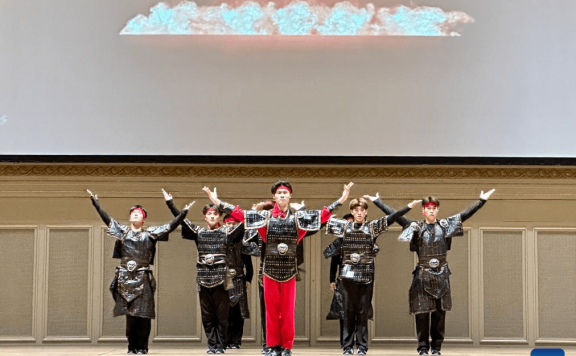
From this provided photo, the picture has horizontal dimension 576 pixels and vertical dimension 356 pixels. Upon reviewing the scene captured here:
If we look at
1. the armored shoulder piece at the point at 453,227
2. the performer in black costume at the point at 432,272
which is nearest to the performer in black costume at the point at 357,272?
the performer in black costume at the point at 432,272

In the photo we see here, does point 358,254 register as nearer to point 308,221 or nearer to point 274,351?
point 308,221

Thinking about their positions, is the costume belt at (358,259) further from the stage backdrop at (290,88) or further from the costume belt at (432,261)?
the stage backdrop at (290,88)

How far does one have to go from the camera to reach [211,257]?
246 inches

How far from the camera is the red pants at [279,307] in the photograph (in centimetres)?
555

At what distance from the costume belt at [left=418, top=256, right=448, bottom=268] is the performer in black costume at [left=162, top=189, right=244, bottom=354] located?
58.1 inches

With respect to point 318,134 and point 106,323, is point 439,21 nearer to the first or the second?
point 318,134

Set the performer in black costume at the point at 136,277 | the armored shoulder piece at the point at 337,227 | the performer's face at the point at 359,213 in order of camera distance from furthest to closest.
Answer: the armored shoulder piece at the point at 337,227
the performer's face at the point at 359,213
the performer in black costume at the point at 136,277

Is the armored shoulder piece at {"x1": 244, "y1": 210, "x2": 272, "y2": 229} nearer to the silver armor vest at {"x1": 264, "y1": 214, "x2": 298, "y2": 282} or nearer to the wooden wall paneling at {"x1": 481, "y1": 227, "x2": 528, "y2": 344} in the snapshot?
the silver armor vest at {"x1": 264, "y1": 214, "x2": 298, "y2": 282}

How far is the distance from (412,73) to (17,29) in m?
3.63

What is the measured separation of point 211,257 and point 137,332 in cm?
83

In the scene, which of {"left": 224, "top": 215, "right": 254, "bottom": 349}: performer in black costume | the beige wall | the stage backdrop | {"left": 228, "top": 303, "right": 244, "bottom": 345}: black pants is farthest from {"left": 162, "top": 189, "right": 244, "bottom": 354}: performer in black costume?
the beige wall

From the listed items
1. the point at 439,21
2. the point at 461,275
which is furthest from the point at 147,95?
the point at 461,275

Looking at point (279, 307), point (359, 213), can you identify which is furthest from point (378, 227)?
point (279, 307)

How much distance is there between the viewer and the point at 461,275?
24.3 feet
